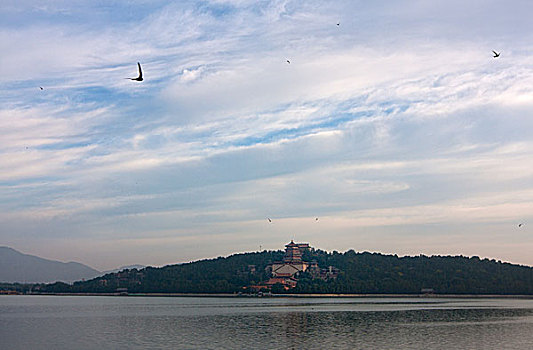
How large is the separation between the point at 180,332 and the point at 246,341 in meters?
12.4

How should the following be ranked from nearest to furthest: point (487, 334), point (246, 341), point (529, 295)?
point (246, 341)
point (487, 334)
point (529, 295)

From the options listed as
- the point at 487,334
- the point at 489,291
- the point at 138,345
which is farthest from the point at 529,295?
the point at 138,345

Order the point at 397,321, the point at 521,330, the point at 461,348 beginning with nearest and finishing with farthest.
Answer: the point at 461,348, the point at 521,330, the point at 397,321

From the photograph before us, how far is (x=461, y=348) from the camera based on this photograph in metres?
57.8

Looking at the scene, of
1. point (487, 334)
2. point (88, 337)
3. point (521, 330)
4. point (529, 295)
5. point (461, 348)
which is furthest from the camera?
point (529, 295)

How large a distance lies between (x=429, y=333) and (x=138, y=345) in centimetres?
3149

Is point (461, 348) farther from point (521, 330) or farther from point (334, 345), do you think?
point (521, 330)

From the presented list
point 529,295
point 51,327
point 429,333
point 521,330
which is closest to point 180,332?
point 51,327

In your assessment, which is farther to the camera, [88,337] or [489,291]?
[489,291]

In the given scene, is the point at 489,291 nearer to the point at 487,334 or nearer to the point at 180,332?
the point at 487,334

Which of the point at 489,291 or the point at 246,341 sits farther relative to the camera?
the point at 489,291

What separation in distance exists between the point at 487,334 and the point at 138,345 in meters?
37.1

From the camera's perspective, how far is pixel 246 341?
6188cm

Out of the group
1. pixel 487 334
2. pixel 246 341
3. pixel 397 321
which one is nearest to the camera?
pixel 246 341
